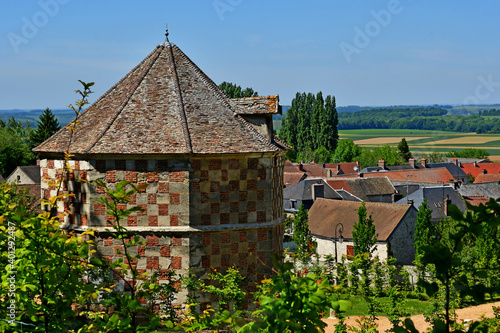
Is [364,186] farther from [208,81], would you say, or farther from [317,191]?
[208,81]

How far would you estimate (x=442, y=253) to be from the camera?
14.4 ft

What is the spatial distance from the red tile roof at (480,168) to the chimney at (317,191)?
51.6m

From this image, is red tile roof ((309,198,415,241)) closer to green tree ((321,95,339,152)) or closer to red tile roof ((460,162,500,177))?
green tree ((321,95,339,152))

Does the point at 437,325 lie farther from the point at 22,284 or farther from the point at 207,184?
the point at 207,184

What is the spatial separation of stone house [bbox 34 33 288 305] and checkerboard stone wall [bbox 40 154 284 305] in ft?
0.08

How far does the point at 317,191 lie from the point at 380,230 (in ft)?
46.2

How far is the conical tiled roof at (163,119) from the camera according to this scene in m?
14.7

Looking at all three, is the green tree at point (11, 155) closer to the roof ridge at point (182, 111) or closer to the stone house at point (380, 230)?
the stone house at point (380, 230)

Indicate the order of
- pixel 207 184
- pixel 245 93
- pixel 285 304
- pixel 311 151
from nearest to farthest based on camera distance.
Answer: pixel 285 304
pixel 207 184
pixel 245 93
pixel 311 151

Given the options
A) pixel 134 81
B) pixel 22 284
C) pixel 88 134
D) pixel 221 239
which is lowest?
pixel 221 239

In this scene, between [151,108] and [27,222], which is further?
[151,108]

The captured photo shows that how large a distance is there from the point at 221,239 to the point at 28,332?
354 inches

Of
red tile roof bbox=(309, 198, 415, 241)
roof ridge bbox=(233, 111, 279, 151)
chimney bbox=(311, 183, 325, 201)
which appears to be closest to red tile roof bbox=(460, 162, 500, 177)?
chimney bbox=(311, 183, 325, 201)

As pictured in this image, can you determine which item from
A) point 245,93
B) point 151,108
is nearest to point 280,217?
point 151,108
